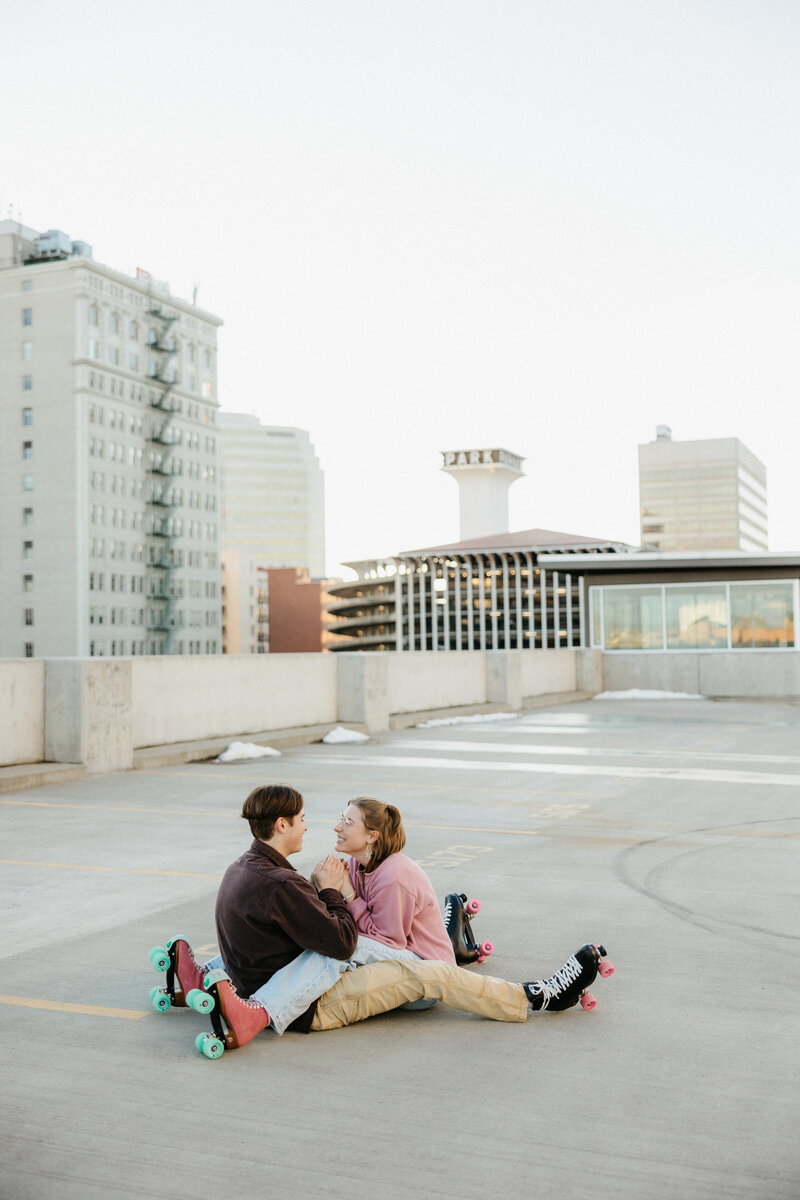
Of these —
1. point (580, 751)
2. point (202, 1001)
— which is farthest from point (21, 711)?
point (202, 1001)

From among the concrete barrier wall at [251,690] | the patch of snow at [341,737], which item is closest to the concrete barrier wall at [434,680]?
the concrete barrier wall at [251,690]

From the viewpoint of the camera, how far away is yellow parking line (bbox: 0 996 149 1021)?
556cm

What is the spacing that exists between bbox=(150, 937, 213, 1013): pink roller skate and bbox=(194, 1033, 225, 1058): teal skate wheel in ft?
Result: 1.61

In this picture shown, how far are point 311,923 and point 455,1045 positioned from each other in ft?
2.73

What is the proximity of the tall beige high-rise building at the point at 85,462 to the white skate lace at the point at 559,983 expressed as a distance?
4318 inches

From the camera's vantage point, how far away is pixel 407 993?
538cm

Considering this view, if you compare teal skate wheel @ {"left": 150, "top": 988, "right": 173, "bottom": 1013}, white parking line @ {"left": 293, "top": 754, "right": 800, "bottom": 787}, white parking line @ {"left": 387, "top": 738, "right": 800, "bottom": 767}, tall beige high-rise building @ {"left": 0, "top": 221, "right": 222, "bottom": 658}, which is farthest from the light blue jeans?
tall beige high-rise building @ {"left": 0, "top": 221, "right": 222, "bottom": 658}

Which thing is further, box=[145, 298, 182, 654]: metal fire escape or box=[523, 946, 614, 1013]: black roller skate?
box=[145, 298, 182, 654]: metal fire escape

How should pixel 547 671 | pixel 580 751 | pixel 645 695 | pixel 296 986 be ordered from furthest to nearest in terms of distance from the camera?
1. pixel 645 695
2. pixel 547 671
3. pixel 580 751
4. pixel 296 986

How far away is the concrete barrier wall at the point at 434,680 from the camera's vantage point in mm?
24703

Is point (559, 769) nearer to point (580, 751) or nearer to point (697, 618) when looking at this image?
point (580, 751)

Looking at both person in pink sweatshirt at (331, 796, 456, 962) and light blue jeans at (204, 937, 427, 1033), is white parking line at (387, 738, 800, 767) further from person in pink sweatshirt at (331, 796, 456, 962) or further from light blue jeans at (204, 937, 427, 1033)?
light blue jeans at (204, 937, 427, 1033)

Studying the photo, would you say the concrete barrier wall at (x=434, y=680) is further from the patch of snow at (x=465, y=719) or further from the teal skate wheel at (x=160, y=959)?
the teal skate wheel at (x=160, y=959)

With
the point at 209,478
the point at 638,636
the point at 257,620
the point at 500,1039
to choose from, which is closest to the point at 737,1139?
the point at 500,1039
